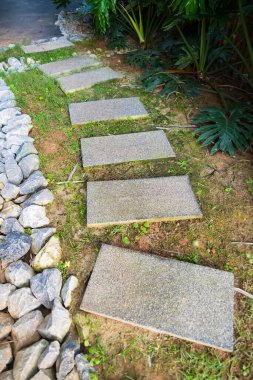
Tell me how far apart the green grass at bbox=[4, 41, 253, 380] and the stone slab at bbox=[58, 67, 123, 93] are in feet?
0.51

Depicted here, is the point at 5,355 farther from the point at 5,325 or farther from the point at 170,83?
the point at 170,83

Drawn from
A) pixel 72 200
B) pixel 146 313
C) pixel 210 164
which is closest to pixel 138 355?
pixel 146 313

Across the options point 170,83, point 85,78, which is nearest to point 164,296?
point 170,83

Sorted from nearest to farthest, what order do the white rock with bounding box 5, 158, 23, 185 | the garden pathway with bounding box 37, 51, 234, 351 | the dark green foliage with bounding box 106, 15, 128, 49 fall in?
1. the garden pathway with bounding box 37, 51, 234, 351
2. the white rock with bounding box 5, 158, 23, 185
3. the dark green foliage with bounding box 106, 15, 128, 49

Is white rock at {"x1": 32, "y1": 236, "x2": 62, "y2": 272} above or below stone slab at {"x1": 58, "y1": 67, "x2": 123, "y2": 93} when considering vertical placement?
→ below

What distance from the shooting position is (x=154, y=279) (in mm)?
1363

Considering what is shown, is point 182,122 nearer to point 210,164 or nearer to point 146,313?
point 210,164

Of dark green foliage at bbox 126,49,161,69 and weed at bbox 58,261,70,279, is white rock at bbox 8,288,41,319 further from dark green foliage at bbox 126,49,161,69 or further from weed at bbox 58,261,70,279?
dark green foliage at bbox 126,49,161,69

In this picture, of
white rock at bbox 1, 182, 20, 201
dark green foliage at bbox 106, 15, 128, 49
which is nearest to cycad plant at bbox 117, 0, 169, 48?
dark green foliage at bbox 106, 15, 128, 49

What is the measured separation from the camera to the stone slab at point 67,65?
320 cm

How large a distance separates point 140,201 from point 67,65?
237 centimetres

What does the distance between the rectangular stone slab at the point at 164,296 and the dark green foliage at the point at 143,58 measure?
250cm

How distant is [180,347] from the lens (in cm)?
118

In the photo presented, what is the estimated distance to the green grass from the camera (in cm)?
115
